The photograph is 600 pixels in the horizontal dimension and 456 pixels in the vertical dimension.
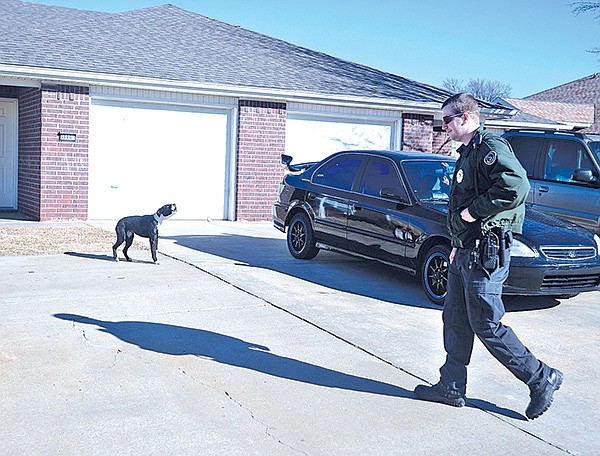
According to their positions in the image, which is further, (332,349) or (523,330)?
(523,330)

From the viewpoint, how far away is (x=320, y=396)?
4828mm

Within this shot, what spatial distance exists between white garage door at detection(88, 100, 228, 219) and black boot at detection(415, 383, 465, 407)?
10.3 metres

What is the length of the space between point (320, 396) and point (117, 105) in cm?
1033

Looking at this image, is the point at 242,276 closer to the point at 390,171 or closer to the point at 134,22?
the point at 390,171

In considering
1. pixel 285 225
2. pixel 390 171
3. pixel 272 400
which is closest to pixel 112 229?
pixel 285 225

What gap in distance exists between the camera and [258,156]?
1520cm

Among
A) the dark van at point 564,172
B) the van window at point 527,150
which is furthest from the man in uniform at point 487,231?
the van window at point 527,150

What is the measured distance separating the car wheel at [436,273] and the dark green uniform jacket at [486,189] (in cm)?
295

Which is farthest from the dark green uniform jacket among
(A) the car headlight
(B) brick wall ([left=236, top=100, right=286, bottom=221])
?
(B) brick wall ([left=236, top=100, right=286, bottom=221])

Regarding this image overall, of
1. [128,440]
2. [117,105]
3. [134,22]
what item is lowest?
[128,440]

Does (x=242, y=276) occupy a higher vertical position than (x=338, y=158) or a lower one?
lower

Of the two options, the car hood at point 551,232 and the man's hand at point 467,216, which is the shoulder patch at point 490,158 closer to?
the man's hand at point 467,216

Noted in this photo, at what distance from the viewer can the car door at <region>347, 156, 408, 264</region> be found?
827 cm

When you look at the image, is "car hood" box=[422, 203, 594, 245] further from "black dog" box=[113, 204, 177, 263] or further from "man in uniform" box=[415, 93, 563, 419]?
"black dog" box=[113, 204, 177, 263]
